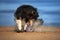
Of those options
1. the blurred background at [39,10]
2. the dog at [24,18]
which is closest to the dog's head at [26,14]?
the dog at [24,18]

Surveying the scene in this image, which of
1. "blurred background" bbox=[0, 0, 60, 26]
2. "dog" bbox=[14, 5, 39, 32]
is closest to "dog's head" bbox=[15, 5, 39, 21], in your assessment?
"dog" bbox=[14, 5, 39, 32]

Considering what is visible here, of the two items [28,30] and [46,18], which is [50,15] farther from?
[28,30]

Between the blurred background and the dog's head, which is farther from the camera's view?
the blurred background

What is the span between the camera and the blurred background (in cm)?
144

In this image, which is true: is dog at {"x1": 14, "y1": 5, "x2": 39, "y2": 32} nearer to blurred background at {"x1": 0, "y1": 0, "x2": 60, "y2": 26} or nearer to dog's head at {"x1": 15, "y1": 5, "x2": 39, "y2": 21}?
dog's head at {"x1": 15, "y1": 5, "x2": 39, "y2": 21}

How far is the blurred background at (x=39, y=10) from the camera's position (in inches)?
56.7

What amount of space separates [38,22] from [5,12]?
0.45m

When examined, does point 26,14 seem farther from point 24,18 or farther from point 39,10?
point 39,10

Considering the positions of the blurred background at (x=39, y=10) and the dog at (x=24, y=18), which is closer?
the dog at (x=24, y=18)

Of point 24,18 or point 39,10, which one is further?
point 39,10

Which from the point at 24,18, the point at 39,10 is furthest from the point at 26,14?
the point at 39,10

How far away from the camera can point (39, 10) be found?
57.1 inches

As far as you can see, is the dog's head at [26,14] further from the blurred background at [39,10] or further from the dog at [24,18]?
the blurred background at [39,10]

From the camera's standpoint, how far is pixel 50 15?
1.45m
